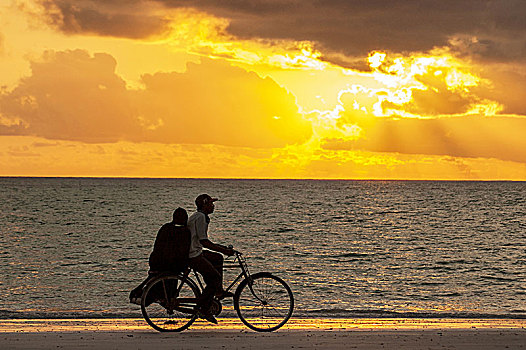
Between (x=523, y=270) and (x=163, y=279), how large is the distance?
83.6 ft

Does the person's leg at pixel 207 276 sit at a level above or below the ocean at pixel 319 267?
below

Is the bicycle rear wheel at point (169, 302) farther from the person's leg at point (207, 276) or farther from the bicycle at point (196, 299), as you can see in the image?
the person's leg at point (207, 276)

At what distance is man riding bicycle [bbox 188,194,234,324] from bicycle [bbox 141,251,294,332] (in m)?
0.13

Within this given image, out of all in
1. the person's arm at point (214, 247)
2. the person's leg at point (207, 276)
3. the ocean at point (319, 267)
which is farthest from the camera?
the ocean at point (319, 267)

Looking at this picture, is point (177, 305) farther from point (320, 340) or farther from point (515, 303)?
point (515, 303)

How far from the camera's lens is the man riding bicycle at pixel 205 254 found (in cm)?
1070

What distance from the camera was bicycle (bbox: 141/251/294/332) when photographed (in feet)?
36.2

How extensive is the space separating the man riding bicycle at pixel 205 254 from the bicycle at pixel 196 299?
128 mm

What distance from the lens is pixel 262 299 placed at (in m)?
11.5

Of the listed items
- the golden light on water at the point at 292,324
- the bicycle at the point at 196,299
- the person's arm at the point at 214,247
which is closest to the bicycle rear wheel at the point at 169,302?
the bicycle at the point at 196,299

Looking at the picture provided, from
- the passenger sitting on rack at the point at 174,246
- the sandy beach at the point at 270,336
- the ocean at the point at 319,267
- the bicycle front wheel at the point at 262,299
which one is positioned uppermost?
the ocean at the point at 319,267

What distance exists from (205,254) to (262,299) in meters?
1.33

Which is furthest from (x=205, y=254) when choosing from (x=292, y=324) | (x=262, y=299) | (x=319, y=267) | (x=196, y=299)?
(x=319, y=267)

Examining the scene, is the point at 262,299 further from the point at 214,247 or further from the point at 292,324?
the point at 214,247
